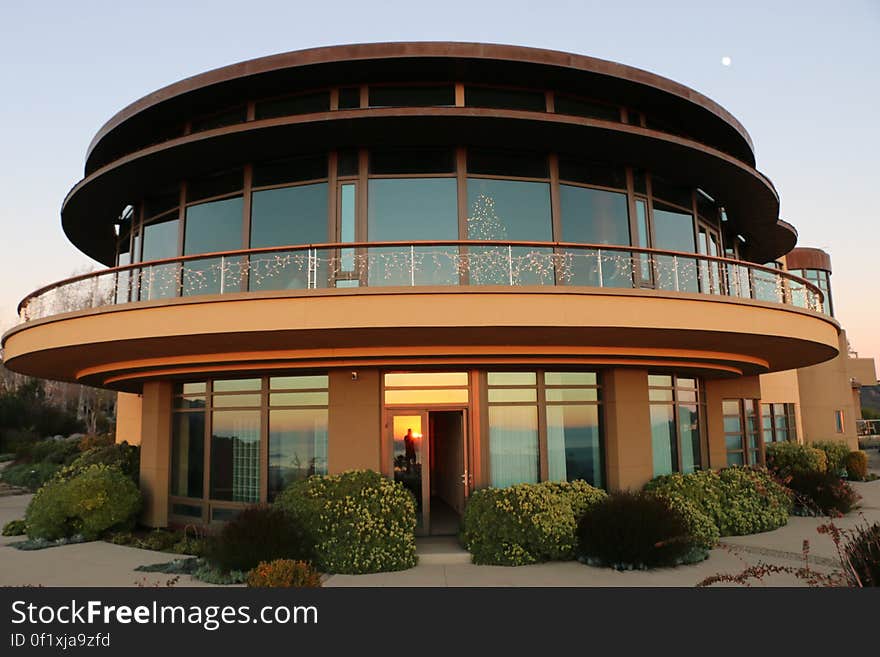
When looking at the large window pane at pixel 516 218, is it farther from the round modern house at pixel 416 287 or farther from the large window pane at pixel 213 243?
the large window pane at pixel 213 243

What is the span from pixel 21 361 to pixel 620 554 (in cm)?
1389

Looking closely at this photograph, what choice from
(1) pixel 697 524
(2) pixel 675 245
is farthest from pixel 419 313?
(2) pixel 675 245

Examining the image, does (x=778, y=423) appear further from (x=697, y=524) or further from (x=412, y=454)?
(x=412, y=454)

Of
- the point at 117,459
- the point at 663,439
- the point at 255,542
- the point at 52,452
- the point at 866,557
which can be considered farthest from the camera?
the point at 52,452

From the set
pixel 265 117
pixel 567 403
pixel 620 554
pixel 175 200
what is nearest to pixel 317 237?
pixel 265 117

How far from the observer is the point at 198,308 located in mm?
11398

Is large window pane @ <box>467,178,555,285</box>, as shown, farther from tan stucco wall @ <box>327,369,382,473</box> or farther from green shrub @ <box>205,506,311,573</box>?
green shrub @ <box>205,506,311,573</box>

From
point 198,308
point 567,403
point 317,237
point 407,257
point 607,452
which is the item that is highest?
point 317,237

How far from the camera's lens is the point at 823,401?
28859mm

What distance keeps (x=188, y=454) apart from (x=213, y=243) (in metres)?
5.08

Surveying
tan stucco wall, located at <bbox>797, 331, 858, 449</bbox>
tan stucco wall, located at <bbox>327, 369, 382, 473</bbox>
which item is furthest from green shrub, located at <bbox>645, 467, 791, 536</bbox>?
tan stucco wall, located at <bbox>797, 331, 858, 449</bbox>

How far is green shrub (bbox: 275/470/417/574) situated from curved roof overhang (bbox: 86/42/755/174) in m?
8.74

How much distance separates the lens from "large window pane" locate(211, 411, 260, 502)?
13984mm

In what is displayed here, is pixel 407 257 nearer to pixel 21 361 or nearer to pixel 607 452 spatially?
pixel 607 452
